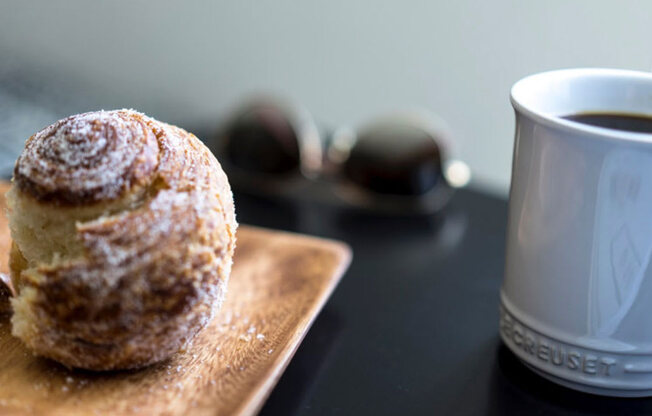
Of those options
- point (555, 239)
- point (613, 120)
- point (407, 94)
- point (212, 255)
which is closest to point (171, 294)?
point (212, 255)

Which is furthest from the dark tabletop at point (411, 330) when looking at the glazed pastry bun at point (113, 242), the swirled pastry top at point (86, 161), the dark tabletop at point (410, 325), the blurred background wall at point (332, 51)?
the blurred background wall at point (332, 51)

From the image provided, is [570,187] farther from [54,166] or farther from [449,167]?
[449,167]

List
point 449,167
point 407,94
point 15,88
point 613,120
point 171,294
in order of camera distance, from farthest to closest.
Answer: point 407,94, point 15,88, point 449,167, point 613,120, point 171,294

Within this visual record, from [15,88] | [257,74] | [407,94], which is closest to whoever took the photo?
[15,88]

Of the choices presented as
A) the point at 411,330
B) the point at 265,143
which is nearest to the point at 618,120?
the point at 411,330

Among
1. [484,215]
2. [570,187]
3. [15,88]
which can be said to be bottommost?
[484,215]

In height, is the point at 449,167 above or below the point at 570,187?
below

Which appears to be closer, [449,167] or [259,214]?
[259,214]

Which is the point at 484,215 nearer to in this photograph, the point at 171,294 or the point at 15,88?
the point at 171,294
